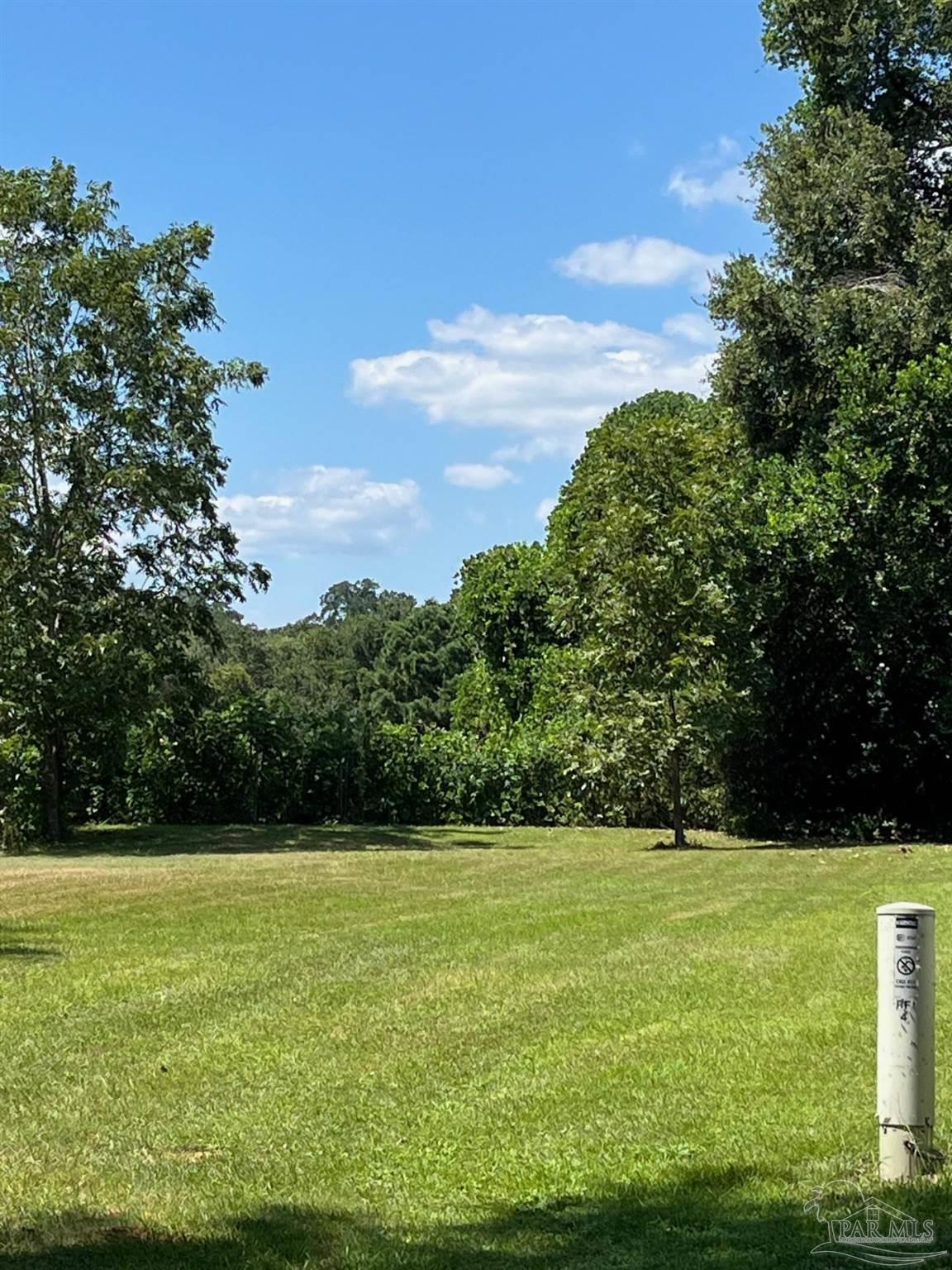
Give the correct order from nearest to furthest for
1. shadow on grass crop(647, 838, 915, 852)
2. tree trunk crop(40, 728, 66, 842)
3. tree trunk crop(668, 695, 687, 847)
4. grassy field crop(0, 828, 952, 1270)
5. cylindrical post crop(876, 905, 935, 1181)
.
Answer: grassy field crop(0, 828, 952, 1270) < cylindrical post crop(876, 905, 935, 1181) < shadow on grass crop(647, 838, 915, 852) < tree trunk crop(668, 695, 687, 847) < tree trunk crop(40, 728, 66, 842)

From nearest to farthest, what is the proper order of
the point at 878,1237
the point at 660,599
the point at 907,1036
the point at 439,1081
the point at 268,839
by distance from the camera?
the point at 878,1237
the point at 907,1036
the point at 439,1081
the point at 660,599
the point at 268,839

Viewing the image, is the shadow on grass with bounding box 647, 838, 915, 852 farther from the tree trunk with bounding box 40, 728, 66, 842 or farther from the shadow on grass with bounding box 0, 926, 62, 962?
the tree trunk with bounding box 40, 728, 66, 842

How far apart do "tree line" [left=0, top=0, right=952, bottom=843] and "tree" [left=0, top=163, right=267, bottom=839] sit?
2.1 inches

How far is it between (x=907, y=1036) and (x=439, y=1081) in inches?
92.8

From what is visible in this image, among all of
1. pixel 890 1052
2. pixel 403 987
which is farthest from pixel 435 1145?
pixel 403 987

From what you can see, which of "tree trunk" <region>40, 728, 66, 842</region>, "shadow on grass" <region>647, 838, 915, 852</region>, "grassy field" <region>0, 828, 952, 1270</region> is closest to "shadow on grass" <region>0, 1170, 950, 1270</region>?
"grassy field" <region>0, 828, 952, 1270</region>

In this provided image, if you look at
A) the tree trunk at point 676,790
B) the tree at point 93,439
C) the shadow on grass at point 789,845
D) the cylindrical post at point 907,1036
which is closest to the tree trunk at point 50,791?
the tree at point 93,439

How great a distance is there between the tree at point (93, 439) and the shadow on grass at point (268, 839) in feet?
5.45

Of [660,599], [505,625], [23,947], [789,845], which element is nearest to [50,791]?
[660,599]

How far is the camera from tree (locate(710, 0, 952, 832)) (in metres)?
21.0

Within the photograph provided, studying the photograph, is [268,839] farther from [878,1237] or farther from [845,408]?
[878,1237]

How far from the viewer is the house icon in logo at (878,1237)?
13.0ft

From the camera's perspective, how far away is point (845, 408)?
68.6 ft

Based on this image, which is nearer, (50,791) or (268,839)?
(268,839)
